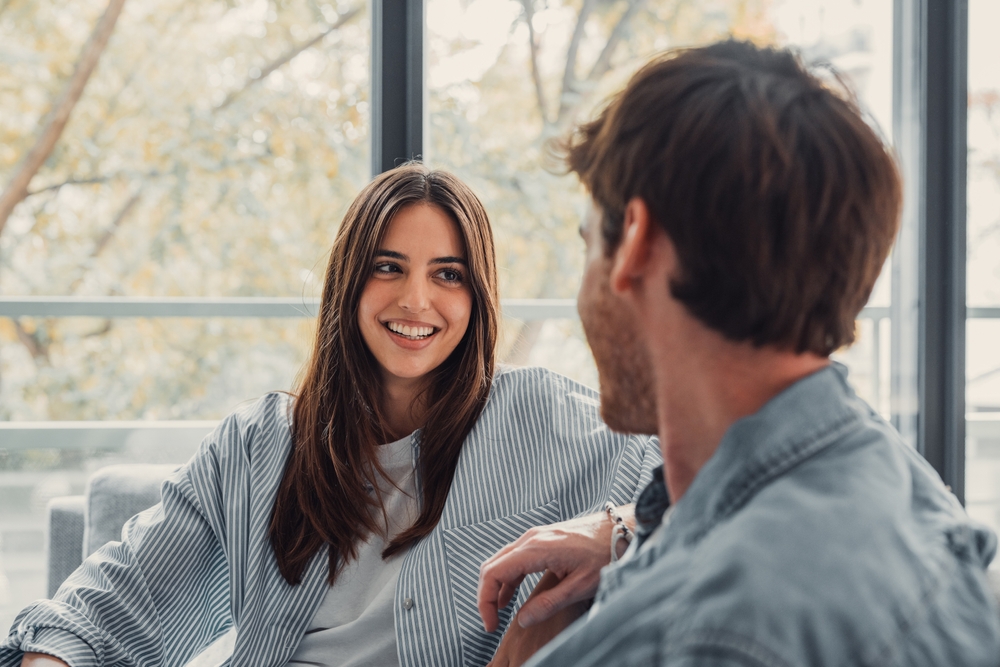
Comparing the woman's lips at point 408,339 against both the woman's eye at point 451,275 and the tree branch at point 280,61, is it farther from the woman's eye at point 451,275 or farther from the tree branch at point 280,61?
the tree branch at point 280,61

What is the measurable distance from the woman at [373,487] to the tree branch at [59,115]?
1942 millimetres

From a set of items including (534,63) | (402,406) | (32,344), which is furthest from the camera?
(534,63)

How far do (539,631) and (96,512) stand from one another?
1022mm

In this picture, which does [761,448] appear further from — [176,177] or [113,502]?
[176,177]

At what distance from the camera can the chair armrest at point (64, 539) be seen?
1.61 metres

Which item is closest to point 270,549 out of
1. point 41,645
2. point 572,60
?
point 41,645

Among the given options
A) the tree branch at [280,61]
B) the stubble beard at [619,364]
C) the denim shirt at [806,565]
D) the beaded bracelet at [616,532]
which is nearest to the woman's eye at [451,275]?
the beaded bracelet at [616,532]

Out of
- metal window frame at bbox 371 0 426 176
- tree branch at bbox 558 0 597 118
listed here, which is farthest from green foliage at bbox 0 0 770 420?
metal window frame at bbox 371 0 426 176

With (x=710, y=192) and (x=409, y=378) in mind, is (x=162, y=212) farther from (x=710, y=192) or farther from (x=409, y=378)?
(x=710, y=192)

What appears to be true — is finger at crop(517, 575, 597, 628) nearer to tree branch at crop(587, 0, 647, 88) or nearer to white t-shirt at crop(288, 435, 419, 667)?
white t-shirt at crop(288, 435, 419, 667)

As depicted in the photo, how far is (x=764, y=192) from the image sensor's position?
56cm

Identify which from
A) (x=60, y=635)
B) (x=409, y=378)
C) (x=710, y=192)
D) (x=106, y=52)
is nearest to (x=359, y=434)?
(x=409, y=378)

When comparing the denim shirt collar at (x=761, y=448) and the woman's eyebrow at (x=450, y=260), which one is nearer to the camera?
the denim shirt collar at (x=761, y=448)

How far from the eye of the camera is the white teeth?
1.35 meters
